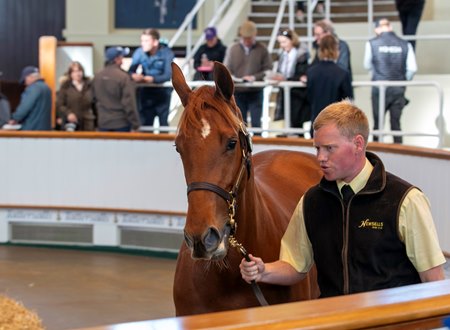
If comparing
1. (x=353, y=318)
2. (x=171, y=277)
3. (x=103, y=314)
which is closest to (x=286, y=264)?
(x=353, y=318)

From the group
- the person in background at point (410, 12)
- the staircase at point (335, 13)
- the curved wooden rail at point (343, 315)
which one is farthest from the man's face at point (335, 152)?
the staircase at point (335, 13)

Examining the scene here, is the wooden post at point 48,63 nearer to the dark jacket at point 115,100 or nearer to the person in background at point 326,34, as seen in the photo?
the dark jacket at point 115,100

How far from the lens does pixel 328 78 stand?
10.2m

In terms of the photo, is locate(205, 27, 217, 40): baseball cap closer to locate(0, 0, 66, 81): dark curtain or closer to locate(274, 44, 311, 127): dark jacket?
locate(274, 44, 311, 127): dark jacket

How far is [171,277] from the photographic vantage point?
Result: 946 cm

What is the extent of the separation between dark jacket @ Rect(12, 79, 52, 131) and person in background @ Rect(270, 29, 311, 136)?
Result: 2740 millimetres

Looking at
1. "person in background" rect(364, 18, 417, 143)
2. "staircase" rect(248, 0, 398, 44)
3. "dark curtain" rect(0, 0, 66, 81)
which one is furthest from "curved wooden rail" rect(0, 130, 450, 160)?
"dark curtain" rect(0, 0, 66, 81)

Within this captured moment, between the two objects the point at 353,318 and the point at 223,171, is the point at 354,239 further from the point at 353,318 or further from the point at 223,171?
the point at 353,318

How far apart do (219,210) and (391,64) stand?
8257 mm

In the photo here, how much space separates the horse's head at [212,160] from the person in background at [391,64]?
7762 mm

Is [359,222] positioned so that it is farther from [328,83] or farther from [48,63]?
[48,63]

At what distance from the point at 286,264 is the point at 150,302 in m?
4.57

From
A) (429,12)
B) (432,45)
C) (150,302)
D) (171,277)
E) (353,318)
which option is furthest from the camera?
(429,12)

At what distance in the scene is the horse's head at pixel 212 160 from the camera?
3.77m
